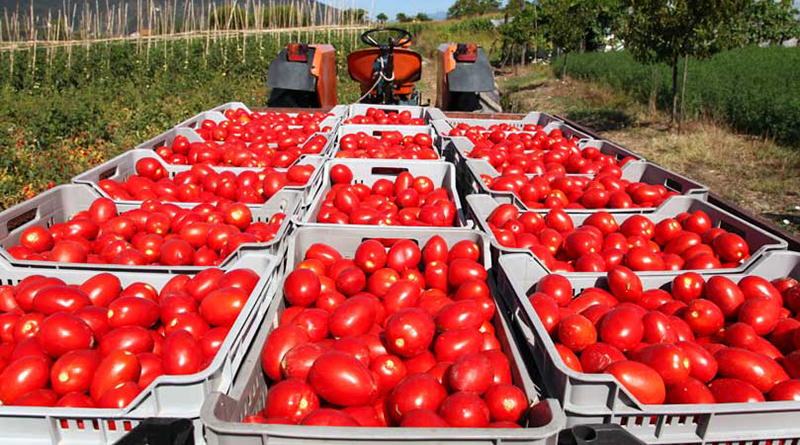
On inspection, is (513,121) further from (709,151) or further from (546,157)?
(709,151)

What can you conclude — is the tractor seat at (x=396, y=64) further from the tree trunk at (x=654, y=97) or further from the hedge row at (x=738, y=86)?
the tree trunk at (x=654, y=97)

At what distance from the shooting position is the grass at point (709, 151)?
311 inches

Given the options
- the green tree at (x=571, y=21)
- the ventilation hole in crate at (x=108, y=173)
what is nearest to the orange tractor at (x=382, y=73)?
the ventilation hole in crate at (x=108, y=173)

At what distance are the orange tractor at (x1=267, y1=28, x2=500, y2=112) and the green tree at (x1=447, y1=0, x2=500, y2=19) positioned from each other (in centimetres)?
6005

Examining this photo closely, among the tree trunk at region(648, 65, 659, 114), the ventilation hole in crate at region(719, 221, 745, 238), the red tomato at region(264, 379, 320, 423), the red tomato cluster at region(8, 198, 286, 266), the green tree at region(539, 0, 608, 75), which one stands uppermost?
the green tree at region(539, 0, 608, 75)

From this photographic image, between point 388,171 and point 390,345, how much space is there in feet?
7.95

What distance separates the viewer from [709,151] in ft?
33.4

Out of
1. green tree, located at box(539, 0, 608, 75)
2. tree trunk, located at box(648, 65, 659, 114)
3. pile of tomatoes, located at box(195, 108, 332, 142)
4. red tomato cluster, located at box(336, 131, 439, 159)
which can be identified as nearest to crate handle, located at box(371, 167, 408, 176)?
red tomato cluster, located at box(336, 131, 439, 159)

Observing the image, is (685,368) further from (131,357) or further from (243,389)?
(131,357)

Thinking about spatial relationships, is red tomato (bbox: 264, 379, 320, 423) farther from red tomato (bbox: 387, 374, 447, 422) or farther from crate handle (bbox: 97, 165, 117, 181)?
crate handle (bbox: 97, 165, 117, 181)

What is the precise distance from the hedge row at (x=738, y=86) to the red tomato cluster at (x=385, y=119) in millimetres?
7938

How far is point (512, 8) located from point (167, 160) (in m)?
30.9

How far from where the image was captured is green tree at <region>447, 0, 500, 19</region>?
215 ft

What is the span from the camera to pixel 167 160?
4.78 m
